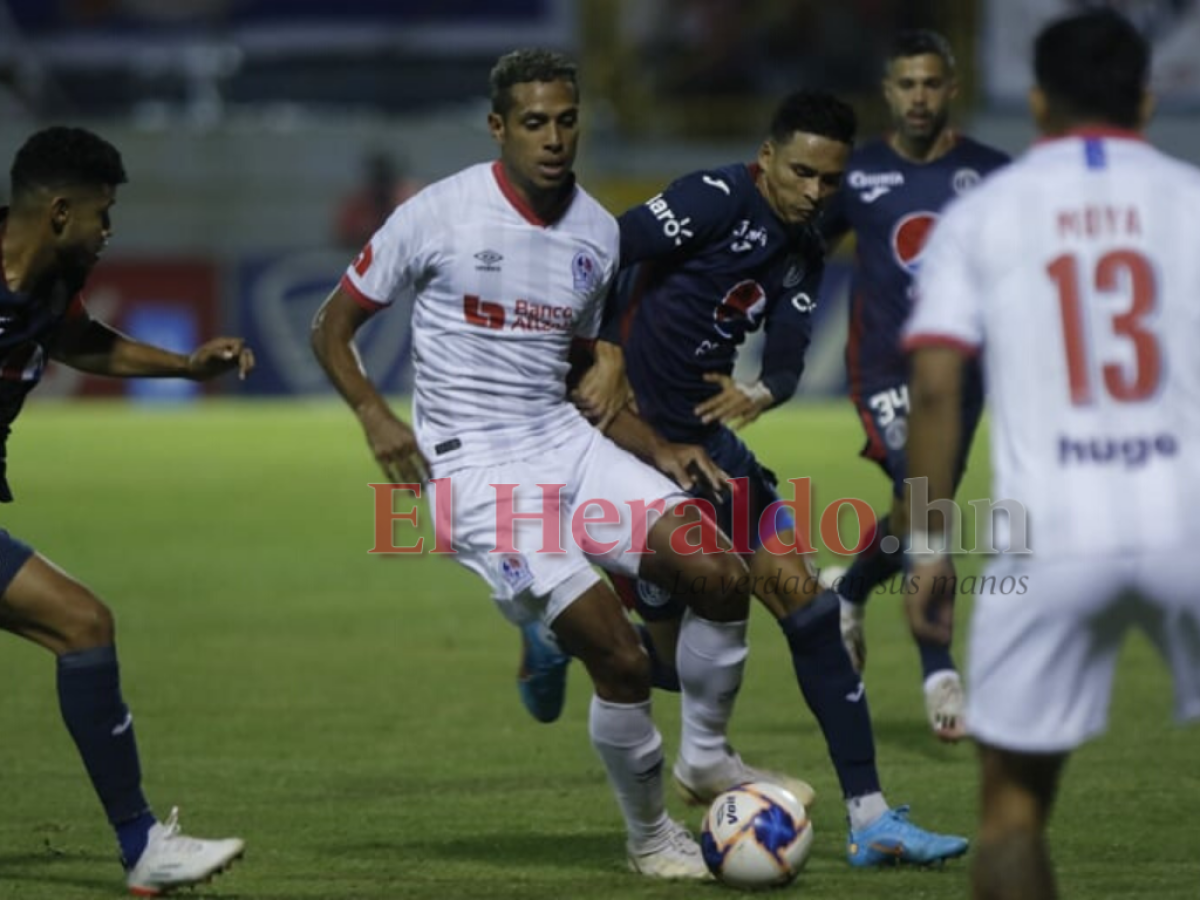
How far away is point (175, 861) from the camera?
6.23 metres

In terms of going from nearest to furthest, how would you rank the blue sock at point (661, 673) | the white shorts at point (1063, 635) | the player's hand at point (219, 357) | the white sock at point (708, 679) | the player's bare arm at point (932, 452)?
1. the white shorts at point (1063, 635)
2. the player's bare arm at point (932, 452)
3. the player's hand at point (219, 357)
4. the white sock at point (708, 679)
5. the blue sock at point (661, 673)

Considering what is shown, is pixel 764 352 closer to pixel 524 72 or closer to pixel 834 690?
pixel 834 690

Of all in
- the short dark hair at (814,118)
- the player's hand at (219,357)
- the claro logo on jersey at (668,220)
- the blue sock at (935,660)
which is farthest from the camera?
the blue sock at (935,660)

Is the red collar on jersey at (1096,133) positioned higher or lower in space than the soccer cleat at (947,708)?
higher

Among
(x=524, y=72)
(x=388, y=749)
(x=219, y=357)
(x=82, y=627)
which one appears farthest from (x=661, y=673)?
(x=82, y=627)

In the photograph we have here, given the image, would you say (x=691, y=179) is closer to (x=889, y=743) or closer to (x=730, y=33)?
(x=889, y=743)

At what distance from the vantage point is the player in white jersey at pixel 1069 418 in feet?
14.6

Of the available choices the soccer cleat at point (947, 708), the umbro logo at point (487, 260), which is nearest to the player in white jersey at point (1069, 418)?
the umbro logo at point (487, 260)

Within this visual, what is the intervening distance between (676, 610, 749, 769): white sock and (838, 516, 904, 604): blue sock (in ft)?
7.93

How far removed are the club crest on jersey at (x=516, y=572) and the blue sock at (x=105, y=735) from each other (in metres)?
1.13

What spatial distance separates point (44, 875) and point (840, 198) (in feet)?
14.3

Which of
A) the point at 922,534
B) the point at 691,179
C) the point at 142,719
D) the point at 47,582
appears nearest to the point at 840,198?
the point at 691,179

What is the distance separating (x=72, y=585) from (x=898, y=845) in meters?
2.42

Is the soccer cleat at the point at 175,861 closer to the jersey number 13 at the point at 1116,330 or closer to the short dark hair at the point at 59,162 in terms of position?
the short dark hair at the point at 59,162
